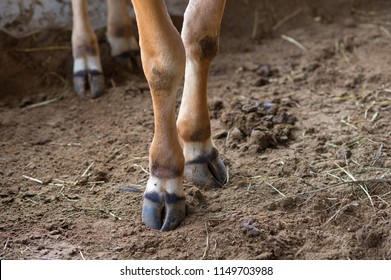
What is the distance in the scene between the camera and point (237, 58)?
6211 millimetres

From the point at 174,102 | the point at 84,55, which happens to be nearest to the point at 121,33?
the point at 84,55

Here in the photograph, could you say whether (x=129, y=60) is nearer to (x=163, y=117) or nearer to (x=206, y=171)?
(x=206, y=171)

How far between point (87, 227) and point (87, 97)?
6.08 ft

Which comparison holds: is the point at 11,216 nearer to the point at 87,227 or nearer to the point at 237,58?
the point at 87,227

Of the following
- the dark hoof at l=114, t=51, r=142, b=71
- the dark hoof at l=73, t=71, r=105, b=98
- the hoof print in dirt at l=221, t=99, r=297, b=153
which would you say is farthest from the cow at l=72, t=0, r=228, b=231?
the dark hoof at l=114, t=51, r=142, b=71

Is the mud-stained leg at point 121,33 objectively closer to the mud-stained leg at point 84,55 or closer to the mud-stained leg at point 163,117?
the mud-stained leg at point 84,55

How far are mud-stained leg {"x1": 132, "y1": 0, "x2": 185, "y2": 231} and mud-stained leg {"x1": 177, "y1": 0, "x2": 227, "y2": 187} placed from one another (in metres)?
0.33

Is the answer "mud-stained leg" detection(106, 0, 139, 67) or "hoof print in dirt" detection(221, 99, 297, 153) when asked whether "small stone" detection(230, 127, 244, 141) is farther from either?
"mud-stained leg" detection(106, 0, 139, 67)

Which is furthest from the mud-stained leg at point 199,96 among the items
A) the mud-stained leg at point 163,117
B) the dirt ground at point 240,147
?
the mud-stained leg at point 163,117

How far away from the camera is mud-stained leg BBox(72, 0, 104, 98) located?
18.6 ft

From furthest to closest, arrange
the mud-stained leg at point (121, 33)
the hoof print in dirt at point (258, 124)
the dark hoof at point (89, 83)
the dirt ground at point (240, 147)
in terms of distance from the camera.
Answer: the mud-stained leg at point (121, 33) < the dark hoof at point (89, 83) < the hoof print in dirt at point (258, 124) < the dirt ground at point (240, 147)

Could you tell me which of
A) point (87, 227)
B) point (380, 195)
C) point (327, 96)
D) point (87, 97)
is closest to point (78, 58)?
point (87, 97)

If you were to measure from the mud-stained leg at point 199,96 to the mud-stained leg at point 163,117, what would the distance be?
33cm

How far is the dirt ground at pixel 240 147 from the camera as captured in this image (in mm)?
3750
